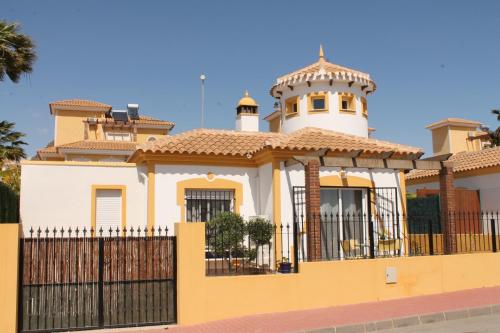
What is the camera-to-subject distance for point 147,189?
14.4m

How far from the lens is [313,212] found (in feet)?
37.8

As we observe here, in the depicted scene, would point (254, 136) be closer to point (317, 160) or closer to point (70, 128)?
point (317, 160)

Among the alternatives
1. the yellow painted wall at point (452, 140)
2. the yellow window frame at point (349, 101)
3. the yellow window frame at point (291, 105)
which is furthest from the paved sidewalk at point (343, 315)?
the yellow painted wall at point (452, 140)

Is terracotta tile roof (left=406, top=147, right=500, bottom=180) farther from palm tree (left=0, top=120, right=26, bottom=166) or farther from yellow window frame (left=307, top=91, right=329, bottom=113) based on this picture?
palm tree (left=0, top=120, right=26, bottom=166)

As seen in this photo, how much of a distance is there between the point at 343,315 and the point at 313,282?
3.41 ft

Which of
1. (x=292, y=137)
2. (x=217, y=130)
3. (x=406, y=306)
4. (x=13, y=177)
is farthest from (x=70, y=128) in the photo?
(x=406, y=306)

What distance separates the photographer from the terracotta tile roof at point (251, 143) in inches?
557

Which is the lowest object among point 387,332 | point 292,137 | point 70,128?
point 387,332

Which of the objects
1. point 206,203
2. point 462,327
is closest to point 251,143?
point 206,203

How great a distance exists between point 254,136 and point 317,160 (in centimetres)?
538

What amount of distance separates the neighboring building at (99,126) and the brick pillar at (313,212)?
Answer: 77.8 ft

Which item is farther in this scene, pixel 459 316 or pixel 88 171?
pixel 88 171

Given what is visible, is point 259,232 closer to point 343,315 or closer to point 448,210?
point 343,315

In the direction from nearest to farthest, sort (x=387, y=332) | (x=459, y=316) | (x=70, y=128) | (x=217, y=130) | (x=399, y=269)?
(x=387, y=332)
(x=459, y=316)
(x=399, y=269)
(x=217, y=130)
(x=70, y=128)
